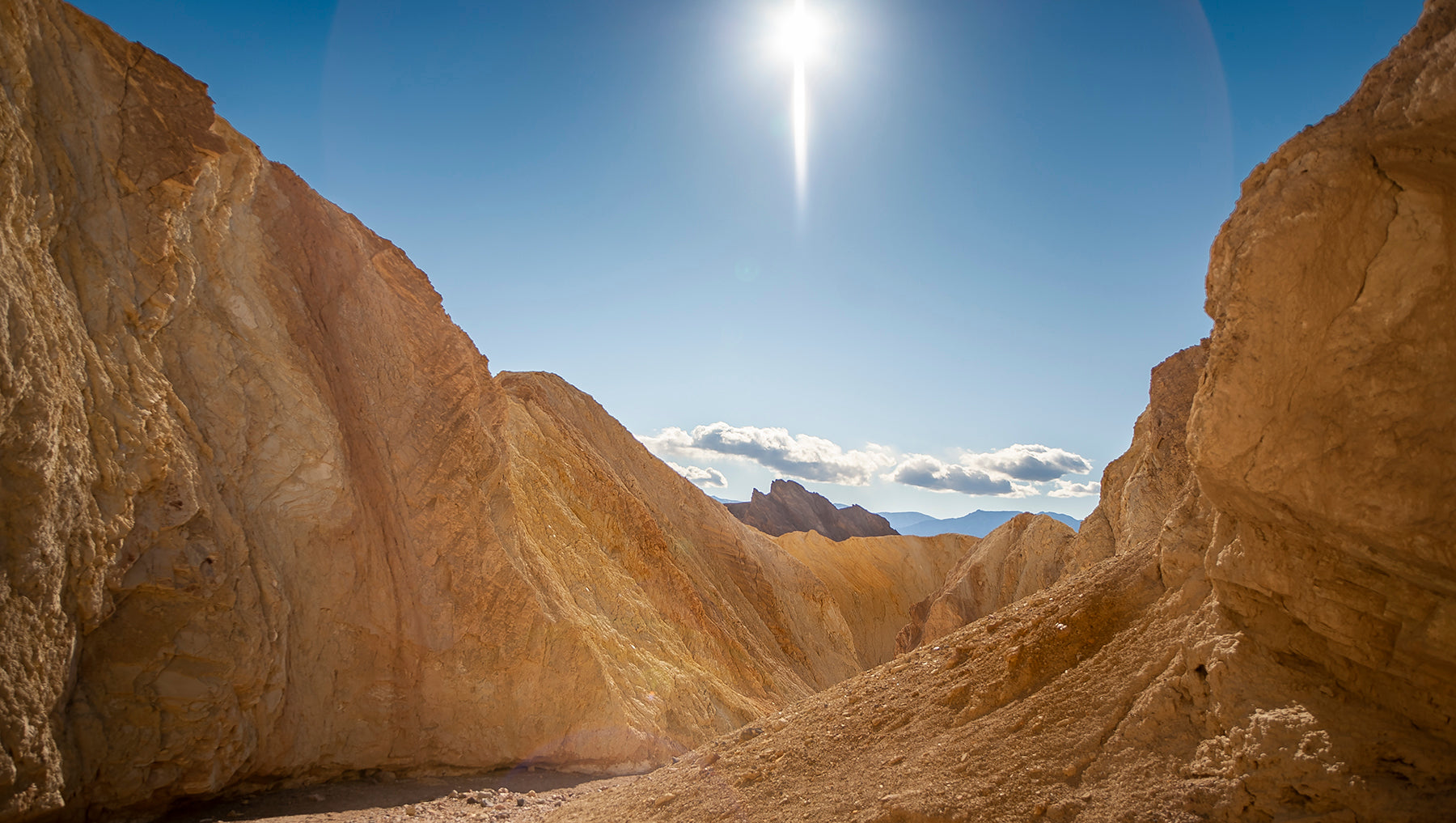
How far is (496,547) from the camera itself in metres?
12.6

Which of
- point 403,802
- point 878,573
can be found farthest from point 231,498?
point 878,573

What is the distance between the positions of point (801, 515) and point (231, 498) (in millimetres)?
74235

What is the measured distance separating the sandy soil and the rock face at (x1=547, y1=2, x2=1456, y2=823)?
5341mm

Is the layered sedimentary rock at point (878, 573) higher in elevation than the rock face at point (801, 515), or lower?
lower

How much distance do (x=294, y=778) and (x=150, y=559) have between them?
3921mm

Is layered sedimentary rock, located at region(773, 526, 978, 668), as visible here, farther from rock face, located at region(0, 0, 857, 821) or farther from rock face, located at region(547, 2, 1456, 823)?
rock face, located at region(547, 2, 1456, 823)

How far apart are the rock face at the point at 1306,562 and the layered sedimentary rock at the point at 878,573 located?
137ft

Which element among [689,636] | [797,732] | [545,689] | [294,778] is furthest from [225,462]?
[689,636]

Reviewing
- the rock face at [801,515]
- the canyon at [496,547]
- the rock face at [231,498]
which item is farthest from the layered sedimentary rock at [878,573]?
the canyon at [496,547]

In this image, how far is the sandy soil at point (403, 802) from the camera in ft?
26.2

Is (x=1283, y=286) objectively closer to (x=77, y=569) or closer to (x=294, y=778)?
(x=77, y=569)

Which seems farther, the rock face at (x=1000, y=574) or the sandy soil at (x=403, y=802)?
the rock face at (x=1000, y=574)

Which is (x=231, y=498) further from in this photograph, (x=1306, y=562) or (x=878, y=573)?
(x=878, y=573)

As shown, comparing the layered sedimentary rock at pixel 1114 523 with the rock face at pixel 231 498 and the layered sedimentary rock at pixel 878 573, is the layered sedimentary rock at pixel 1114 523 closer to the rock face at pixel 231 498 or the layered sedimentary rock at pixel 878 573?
the rock face at pixel 231 498
